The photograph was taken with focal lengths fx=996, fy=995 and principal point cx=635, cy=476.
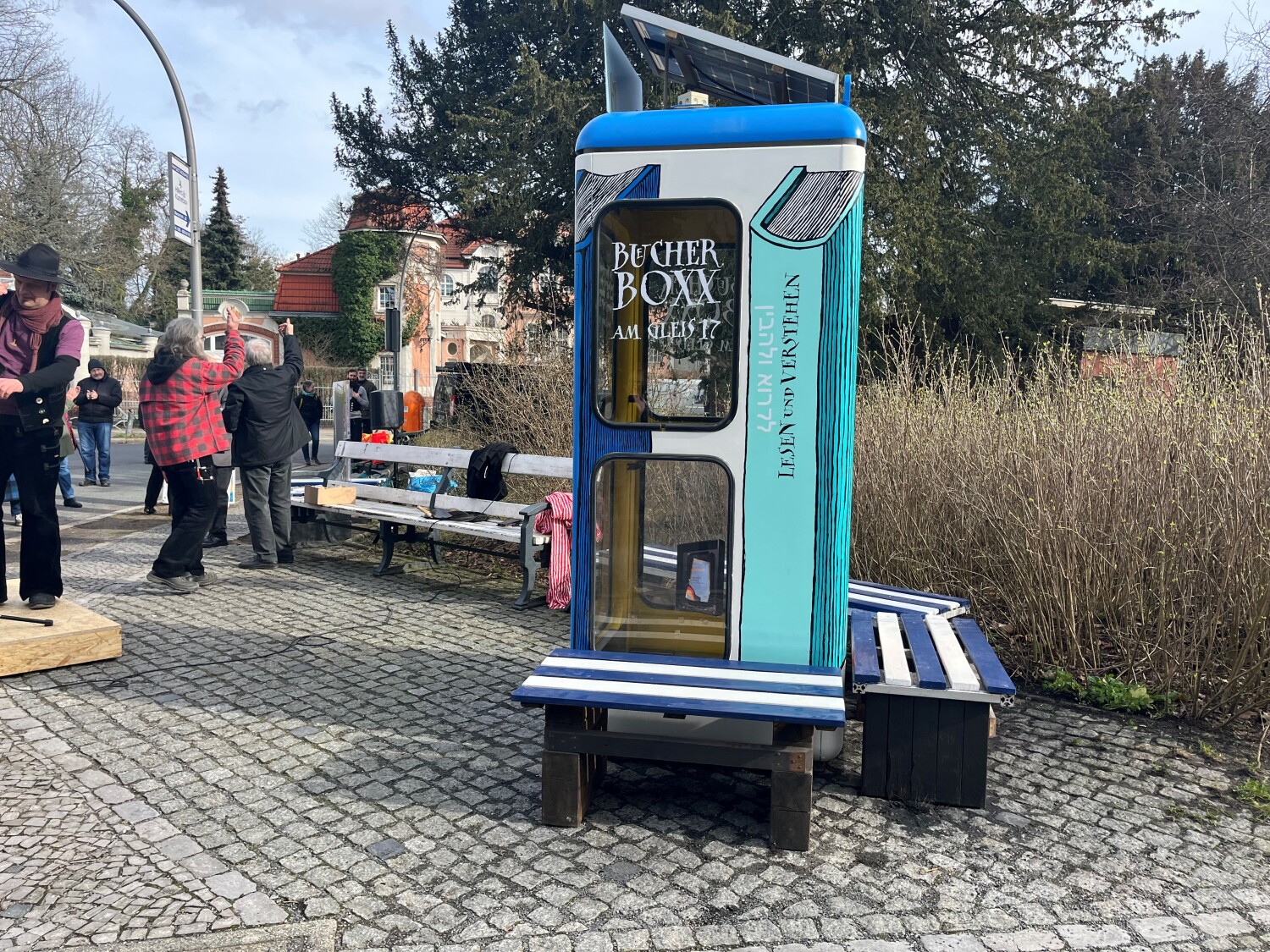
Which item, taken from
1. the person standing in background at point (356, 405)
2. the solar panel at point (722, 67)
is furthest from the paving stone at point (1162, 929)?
the person standing in background at point (356, 405)

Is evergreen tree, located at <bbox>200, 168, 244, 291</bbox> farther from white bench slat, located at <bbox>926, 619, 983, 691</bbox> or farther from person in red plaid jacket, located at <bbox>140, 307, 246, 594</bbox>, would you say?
white bench slat, located at <bbox>926, 619, 983, 691</bbox>

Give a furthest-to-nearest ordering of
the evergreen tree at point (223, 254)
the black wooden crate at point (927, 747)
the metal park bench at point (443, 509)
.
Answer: the evergreen tree at point (223, 254) → the metal park bench at point (443, 509) → the black wooden crate at point (927, 747)

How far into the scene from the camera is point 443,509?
316 inches

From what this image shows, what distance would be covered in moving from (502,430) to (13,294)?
15.6 feet

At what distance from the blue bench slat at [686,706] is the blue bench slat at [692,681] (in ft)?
0.48

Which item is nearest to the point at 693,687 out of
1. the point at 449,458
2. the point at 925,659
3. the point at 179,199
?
the point at 925,659

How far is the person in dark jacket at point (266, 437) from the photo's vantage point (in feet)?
25.5

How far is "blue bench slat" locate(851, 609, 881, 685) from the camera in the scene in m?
3.67

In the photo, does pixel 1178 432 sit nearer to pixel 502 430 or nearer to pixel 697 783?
pixel 697 783

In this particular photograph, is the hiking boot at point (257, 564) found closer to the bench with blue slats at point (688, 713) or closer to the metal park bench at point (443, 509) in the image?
the metal park bench at point (443, 509)

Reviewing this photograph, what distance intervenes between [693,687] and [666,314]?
1431 mm

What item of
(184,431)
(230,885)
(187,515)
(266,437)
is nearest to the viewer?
(230,885)

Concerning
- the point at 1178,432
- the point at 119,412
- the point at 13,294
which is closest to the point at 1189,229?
the point at 1178,432

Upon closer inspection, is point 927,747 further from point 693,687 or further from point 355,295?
point 355,295
